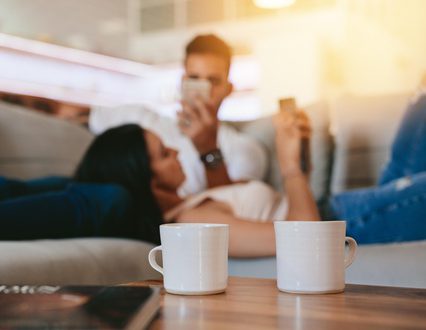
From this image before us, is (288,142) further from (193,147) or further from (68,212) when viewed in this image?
(68,212)

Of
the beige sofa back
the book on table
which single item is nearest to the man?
the beige sofa back

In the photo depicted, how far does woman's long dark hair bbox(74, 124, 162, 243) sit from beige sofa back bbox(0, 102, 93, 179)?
0.30 metres

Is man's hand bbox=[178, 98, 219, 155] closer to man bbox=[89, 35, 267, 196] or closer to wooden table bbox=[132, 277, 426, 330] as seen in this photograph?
man bbox=[89, 35, 267, 196]

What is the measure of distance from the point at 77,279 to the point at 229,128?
0.92 m

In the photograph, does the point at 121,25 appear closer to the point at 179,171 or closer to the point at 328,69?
the point at 328,69

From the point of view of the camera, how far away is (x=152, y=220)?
1304 millimetres

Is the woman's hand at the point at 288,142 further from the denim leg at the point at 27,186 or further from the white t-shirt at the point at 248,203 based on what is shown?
the denim leg at the point at 27,186

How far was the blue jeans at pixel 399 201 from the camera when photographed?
42.6 inches

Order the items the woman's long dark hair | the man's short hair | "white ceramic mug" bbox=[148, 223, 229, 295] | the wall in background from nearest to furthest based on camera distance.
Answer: "white ceramic mug" bbox=[148, 223, 229, 295] → the woman's long dark hair → the man's short hair → the wall in background

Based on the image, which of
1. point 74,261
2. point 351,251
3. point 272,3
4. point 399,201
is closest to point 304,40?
point 272,3

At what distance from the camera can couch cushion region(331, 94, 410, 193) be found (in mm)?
1662

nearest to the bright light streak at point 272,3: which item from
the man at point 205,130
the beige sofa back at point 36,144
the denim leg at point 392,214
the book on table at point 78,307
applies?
the man at point 205,130

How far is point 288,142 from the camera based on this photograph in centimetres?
135

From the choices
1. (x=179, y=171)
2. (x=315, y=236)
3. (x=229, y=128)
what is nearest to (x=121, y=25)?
(x=229, y=128)
